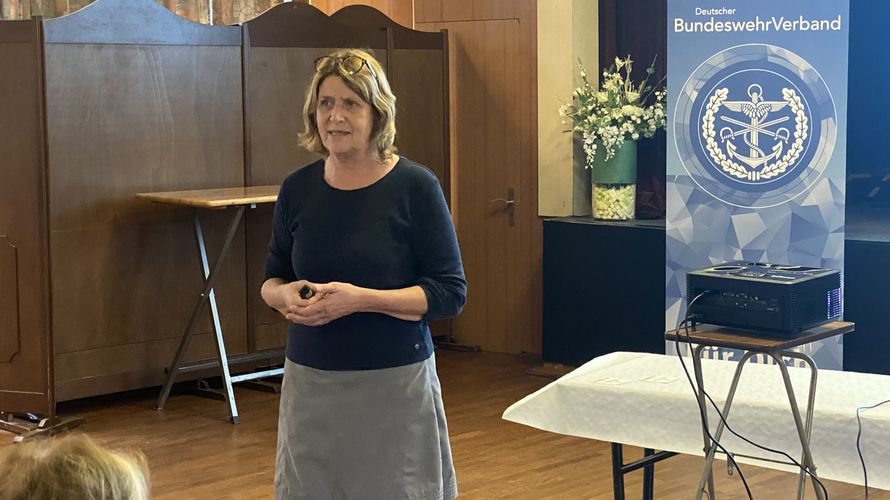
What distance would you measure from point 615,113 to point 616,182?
36cm

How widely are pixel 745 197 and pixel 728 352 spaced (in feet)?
2.13

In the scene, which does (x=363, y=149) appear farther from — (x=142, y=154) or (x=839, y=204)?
(x=142, y=154)

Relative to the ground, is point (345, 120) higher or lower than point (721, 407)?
higher

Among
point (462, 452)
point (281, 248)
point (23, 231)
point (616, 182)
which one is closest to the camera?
point (281, 248)

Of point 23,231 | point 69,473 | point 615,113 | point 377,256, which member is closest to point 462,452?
point 615,113

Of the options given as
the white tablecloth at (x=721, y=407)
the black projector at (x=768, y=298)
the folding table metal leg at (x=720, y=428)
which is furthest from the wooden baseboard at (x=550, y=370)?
the black projector at (x=768, y=298)

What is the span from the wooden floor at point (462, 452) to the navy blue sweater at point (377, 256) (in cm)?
199

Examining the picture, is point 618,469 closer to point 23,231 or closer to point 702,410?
point 702,410

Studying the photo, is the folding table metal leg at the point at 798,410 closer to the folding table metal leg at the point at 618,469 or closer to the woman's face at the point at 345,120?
the folding table metal leg at the point at 618,469

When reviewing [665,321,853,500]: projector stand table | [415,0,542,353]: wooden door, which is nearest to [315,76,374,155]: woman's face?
[665,321,853,500]: projector stand table

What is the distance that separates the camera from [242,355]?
635 centimetres

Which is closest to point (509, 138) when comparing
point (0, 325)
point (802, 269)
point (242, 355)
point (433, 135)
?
point (433, 135)

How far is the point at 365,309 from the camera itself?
2633 millimetres

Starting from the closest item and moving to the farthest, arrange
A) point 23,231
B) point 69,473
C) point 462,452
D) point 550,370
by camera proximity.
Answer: point 69,473
point 462,452
point 23,231
point 550,370
